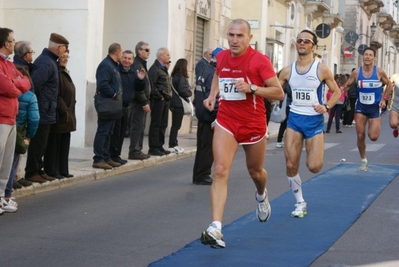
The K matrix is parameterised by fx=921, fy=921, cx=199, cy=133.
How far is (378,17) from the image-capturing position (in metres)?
74.5

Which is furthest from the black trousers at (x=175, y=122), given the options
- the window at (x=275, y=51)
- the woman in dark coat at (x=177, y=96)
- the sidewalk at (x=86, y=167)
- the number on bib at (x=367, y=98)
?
the window at (x=275, y=51)

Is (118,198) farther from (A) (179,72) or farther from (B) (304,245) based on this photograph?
(A) (179,72)

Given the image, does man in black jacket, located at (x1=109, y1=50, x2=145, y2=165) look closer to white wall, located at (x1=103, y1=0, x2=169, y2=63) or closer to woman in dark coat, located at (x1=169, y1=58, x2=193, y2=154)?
woman in dark coat, located at (x1=169, y1=58, x2=193, y2=154)

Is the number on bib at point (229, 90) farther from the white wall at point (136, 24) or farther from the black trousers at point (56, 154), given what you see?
the white wall at point (136, 24)

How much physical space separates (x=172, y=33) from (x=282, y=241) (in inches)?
593

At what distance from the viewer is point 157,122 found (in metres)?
16.6

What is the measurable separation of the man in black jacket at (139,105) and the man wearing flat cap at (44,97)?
3375 millimetres

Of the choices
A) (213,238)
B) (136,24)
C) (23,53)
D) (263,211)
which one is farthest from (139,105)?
(213,238)

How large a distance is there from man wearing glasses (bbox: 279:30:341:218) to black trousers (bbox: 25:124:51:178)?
3.32m

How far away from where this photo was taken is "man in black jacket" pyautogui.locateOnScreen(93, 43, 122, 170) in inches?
547

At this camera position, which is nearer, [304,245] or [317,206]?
[304,245]

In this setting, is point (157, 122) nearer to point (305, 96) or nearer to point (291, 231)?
point (305, 96)

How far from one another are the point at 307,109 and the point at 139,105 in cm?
572

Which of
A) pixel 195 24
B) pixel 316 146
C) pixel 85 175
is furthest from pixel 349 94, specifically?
pixel 316 146
